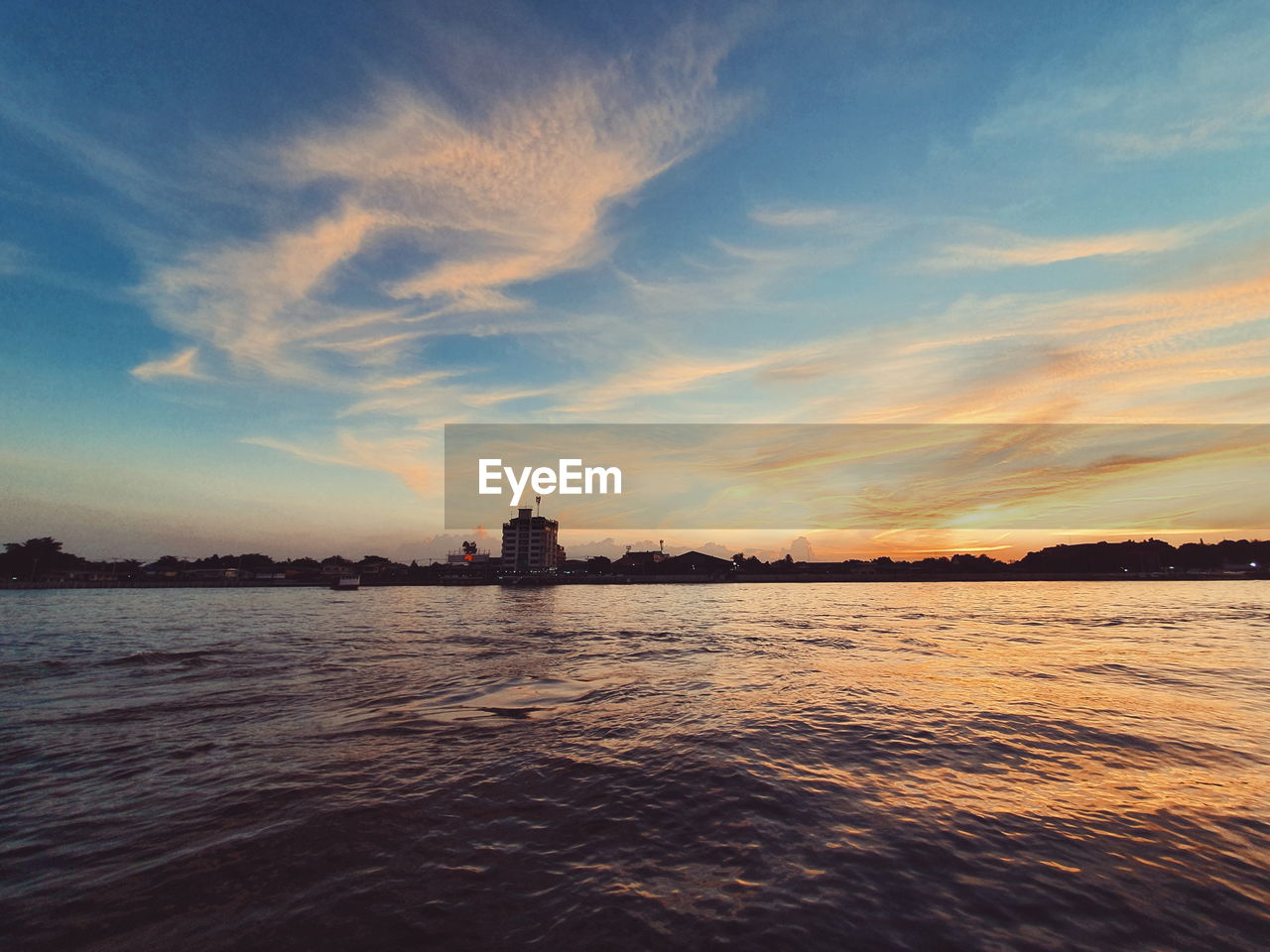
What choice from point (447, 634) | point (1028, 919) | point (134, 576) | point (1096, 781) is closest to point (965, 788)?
point (1096, 781)

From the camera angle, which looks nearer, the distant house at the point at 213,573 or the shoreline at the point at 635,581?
the shoreline at the point at 635,581

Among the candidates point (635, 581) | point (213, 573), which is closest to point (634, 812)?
point (635, 581)

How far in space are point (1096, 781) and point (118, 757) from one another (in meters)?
17.7

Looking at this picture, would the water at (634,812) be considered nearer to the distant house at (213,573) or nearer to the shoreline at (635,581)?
the shoreline at (635,581)

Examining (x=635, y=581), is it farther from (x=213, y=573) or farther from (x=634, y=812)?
(x=634, y=812)

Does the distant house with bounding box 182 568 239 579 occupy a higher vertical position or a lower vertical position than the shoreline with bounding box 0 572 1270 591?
higher

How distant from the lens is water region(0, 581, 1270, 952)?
5.32 m

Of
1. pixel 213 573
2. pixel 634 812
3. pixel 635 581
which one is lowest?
pixel 635 581

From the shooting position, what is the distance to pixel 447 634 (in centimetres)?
3297

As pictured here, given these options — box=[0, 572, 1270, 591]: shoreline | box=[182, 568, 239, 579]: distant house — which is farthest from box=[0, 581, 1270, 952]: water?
box=[182, 568, 239, 579]: distant house

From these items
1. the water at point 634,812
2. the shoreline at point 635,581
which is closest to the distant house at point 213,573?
the shoreline at point 635,581

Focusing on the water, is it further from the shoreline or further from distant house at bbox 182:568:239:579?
distant house at bbox 182:568:239:579

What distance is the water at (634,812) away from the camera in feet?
17.4

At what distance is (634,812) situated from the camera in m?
7.85
